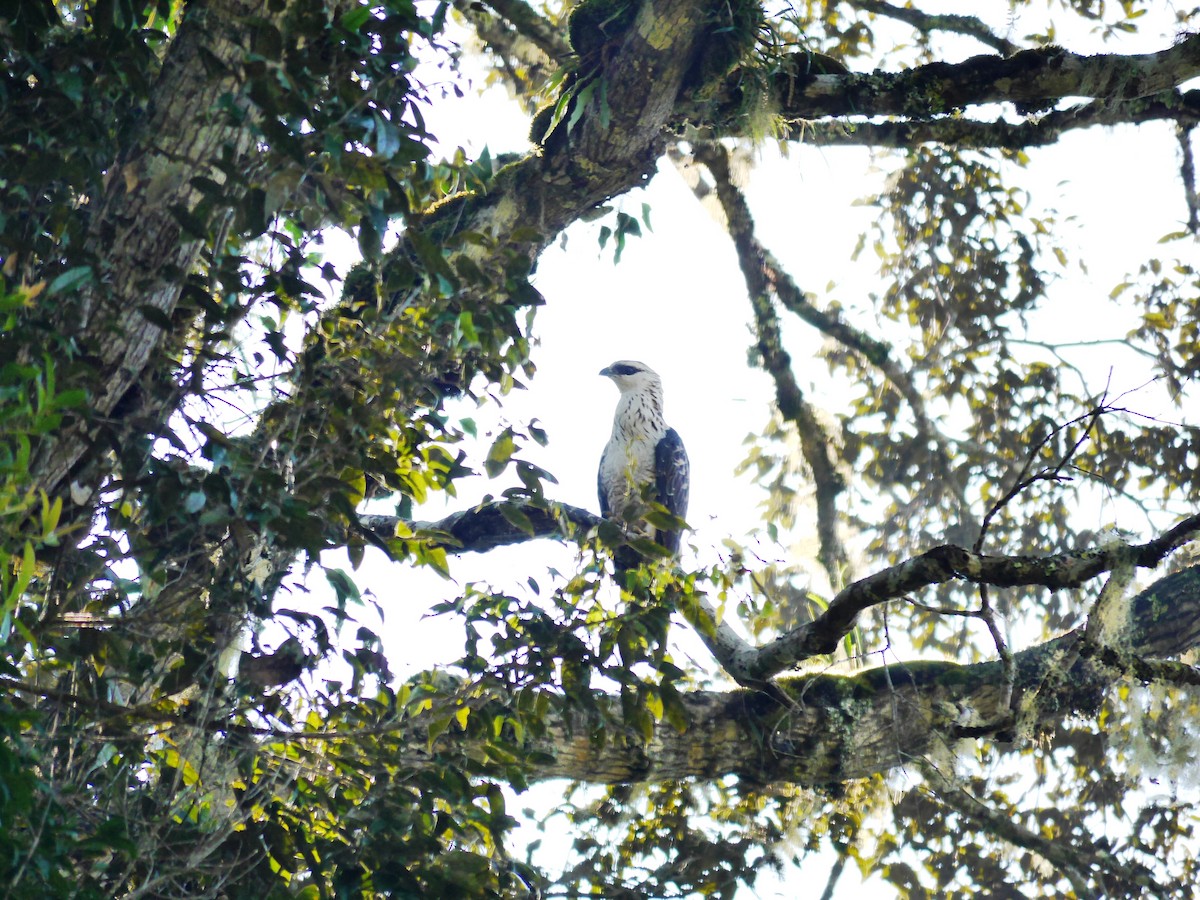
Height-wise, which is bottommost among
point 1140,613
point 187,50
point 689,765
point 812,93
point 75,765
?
point 75,765

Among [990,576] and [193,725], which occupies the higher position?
[990,576]

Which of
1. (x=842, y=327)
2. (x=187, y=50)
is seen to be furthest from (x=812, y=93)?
(x=187, y=50)

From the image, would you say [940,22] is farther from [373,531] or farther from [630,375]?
[373,531]

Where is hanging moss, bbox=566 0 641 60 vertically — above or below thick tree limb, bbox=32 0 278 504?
above

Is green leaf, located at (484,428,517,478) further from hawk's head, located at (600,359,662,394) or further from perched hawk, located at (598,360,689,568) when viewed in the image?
hawk's head, located at (600,359,662,394)

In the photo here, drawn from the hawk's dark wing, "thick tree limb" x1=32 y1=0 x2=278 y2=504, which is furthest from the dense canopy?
the hawk's dark wing

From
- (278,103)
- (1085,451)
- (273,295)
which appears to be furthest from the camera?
(1085,451)

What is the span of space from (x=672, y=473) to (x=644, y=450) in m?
0.20

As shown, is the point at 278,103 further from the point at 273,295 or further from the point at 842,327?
the point at 842,327

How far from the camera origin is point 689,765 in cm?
407

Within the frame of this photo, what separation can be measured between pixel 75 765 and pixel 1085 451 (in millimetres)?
4860

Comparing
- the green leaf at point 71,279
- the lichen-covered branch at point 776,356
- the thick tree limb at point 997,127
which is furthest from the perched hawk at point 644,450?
the green leaf at point 71,279

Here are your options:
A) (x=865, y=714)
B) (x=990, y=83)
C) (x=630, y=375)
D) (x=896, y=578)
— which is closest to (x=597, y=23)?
(x=990, y=83)

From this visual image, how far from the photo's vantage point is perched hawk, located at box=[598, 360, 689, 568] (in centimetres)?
637
